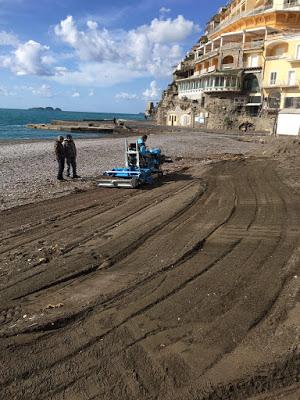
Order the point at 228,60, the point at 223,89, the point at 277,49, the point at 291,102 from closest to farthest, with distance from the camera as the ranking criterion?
the point at 291,102, the point at 277,49, the point at 223,89, the point at 228,60

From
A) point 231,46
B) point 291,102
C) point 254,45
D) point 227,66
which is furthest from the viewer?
point 227,66

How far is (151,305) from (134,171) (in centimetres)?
916

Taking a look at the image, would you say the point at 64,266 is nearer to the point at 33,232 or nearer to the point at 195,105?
the point at 33,232

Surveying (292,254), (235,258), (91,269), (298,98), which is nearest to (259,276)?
(235,258)

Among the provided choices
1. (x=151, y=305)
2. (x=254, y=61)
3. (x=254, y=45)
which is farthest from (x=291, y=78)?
(x=151, y=305)

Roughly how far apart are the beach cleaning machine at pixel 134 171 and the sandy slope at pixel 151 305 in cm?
362

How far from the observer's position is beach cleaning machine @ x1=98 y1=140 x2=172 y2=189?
44.6ft

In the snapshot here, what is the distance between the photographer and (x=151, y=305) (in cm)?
519

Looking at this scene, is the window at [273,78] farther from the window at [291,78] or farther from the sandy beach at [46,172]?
the sandy beach at [46,172]

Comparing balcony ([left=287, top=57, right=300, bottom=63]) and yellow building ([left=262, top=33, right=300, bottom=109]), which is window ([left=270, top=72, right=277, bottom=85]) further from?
balcony ([left=287, top=57, right=300, bottom=63])

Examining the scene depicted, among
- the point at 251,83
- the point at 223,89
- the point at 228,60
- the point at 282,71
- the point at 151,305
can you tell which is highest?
the point at 228,60

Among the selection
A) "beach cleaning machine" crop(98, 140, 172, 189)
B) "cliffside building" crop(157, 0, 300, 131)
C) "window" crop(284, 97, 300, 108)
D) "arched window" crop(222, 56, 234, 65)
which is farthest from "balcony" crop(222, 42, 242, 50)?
"beach cleaning machine" crop(98, 140, 172, 189)

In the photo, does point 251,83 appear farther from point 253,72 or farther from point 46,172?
point 46,172

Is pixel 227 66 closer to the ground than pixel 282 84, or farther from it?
farther from it
